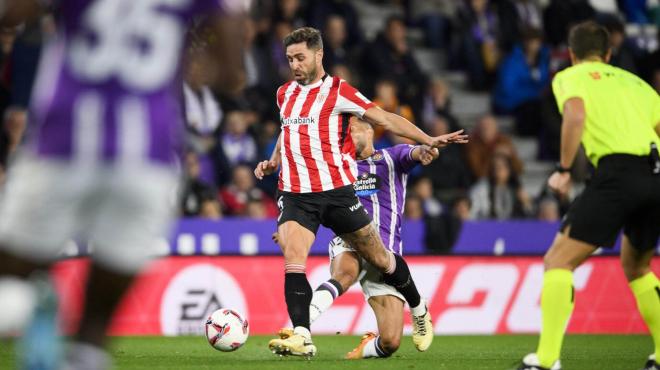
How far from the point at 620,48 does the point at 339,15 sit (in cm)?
392

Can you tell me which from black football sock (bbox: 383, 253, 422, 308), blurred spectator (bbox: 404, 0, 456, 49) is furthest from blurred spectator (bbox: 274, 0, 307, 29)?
black football sock (bbox: 383, 253, 422, 308)

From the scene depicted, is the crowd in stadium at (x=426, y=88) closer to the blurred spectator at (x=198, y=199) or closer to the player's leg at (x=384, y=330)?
the blurred spectator at (x=198, y=199)

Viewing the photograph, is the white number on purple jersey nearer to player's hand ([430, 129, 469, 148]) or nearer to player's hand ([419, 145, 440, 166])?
player's hand ([430, 129, 469, 148])

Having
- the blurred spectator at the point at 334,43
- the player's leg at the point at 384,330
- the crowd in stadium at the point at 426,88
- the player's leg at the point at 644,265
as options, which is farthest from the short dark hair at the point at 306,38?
the blurred spectator at the point at 334,43

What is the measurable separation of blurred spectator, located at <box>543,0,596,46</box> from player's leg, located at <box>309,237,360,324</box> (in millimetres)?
10071

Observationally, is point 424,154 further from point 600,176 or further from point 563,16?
point 563,16

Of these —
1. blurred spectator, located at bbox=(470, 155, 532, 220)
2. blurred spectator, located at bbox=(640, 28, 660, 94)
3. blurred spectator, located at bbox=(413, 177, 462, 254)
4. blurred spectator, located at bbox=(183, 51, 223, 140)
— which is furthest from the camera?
blurred spectator, located at bbox=(640, 28, 660, 94)

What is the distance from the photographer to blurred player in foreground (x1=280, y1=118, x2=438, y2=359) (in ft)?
28.9

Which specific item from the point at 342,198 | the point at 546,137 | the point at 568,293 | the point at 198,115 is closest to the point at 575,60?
the point at 568,293

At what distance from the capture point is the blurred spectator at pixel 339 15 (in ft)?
52.8

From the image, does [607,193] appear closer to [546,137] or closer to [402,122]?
[402,122]

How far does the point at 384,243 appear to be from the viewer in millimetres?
9258

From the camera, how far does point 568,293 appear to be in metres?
6.59

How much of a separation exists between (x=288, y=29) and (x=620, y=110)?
8914 mm
